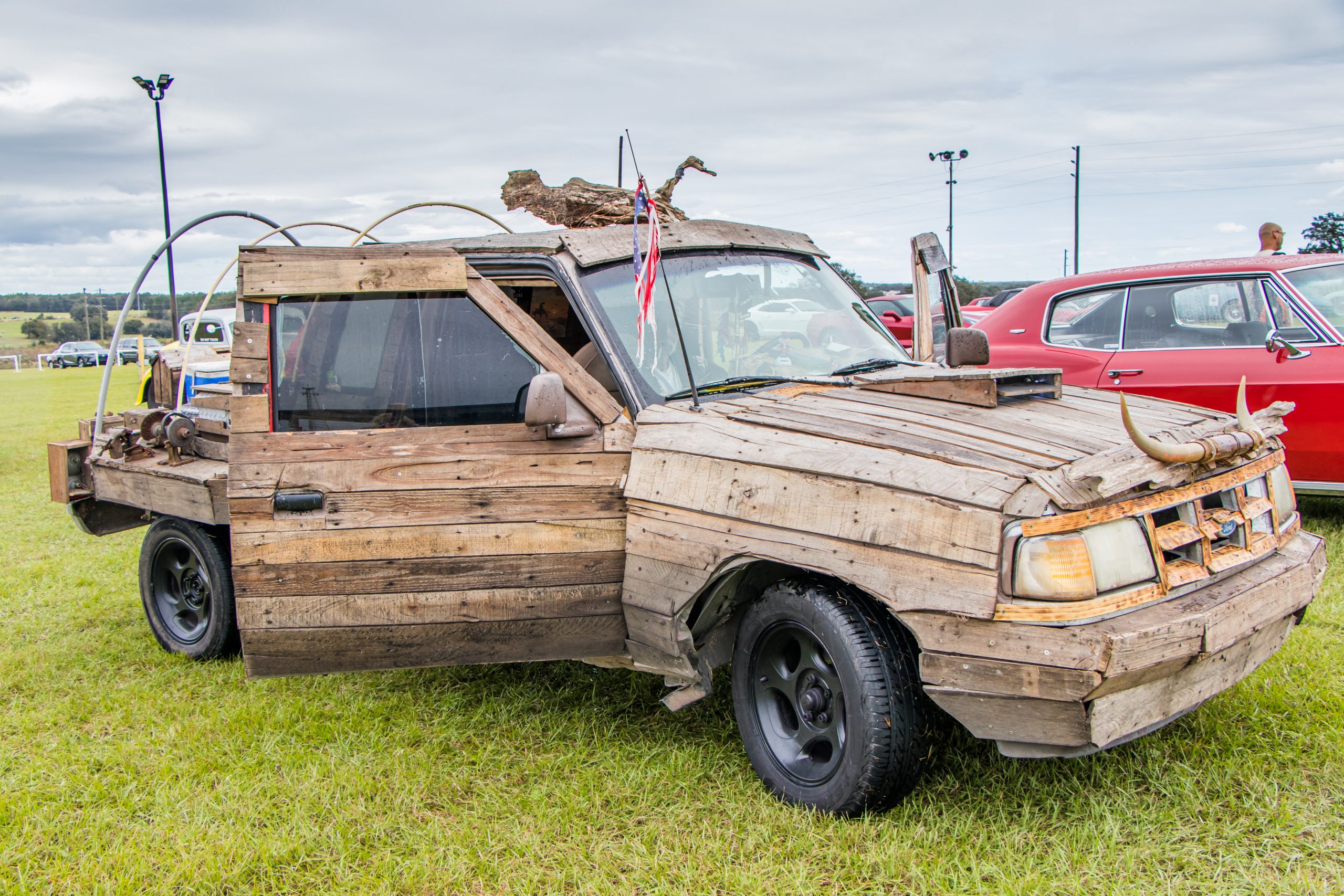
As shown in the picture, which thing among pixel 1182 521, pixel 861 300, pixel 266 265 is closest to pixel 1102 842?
pixel 1182 521

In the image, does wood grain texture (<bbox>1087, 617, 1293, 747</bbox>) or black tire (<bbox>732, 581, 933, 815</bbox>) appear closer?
wood grain texture (<bbox>1087, 617, 1293, 747</bbox>)

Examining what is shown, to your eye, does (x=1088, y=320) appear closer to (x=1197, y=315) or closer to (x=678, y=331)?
(x=1197, y=315)

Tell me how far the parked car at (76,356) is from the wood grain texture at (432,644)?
155 feet

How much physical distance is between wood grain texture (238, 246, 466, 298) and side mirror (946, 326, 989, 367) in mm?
2294

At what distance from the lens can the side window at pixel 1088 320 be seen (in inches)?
260

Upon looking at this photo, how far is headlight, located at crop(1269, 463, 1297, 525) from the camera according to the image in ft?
11.3

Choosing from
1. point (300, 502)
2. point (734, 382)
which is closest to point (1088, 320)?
point (734, 382)

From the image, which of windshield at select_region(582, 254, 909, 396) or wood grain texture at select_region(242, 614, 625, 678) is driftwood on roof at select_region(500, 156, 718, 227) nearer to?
windshield at select_region(582, 254, 909, 396)

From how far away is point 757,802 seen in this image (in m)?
3.30

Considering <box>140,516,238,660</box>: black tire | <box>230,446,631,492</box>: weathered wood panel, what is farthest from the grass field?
<box>230,446,631,492</box>: weathered wood panel

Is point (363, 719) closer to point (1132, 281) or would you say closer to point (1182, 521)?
point (1182, 521)

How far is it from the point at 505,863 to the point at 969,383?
2.18m

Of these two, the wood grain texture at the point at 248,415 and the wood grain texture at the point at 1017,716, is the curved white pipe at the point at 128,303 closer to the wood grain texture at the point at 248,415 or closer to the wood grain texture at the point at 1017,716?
the wood grain texture at the point at 248,415

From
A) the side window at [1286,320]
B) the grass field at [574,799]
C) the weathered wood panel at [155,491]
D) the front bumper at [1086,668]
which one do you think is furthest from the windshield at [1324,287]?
the weathered wood panel at [155,491]
